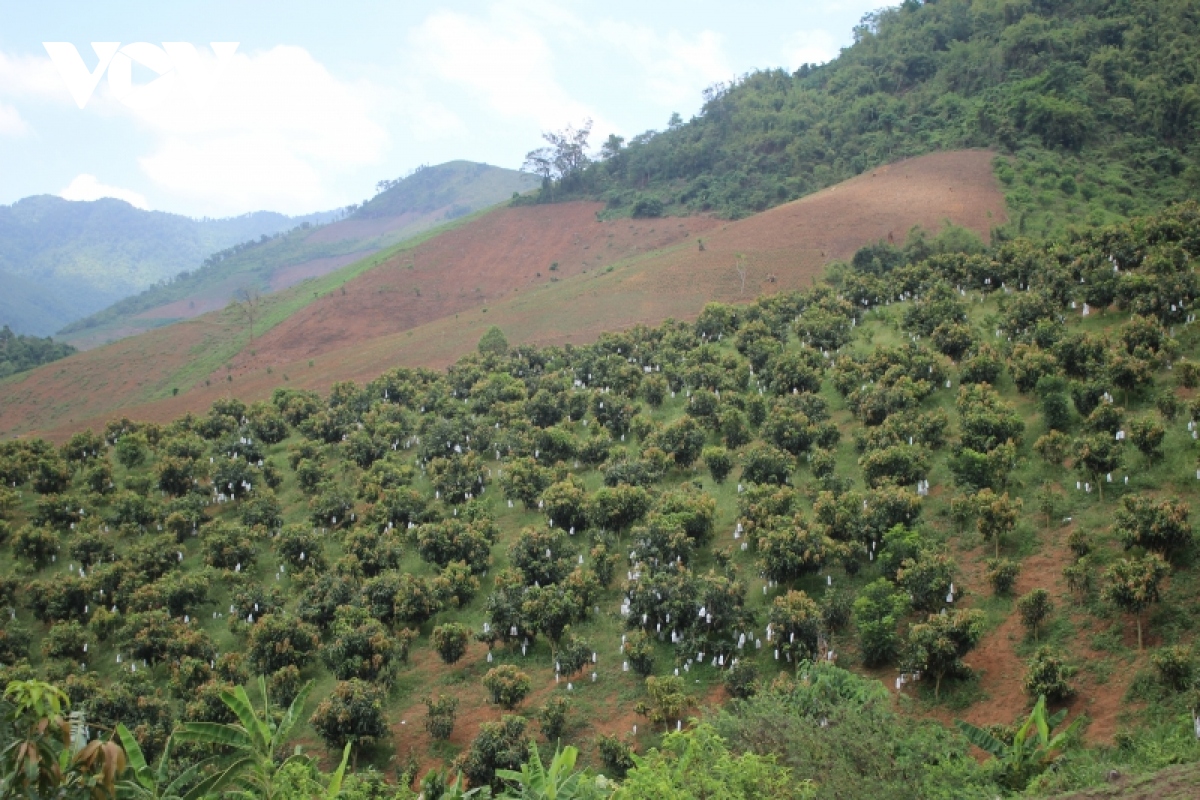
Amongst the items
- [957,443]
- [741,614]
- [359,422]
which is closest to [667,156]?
[359,422]

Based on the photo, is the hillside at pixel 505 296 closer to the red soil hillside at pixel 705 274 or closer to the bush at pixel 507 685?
the red soil hillside at pixel 705 274

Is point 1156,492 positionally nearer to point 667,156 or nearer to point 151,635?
point 151,635

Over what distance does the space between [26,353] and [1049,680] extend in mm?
96567

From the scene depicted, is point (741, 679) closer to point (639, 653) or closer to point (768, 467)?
point (639, 653)

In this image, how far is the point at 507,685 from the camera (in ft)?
82.2

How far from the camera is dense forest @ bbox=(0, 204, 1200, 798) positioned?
18281 millimetres

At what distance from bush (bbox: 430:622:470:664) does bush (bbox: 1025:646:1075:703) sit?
1554cm

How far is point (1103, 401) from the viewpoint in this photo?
30484 millimetres

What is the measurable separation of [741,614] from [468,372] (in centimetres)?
2919

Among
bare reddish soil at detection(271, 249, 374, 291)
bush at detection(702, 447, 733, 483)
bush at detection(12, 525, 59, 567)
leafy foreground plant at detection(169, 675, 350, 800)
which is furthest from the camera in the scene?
bare reddish soil at detection(271, 249, 374, 291)

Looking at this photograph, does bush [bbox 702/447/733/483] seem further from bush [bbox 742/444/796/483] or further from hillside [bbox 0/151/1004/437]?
hillside [bbox 0/151/1004/437]

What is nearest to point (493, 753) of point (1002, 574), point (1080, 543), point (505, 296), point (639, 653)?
point (639, 653)

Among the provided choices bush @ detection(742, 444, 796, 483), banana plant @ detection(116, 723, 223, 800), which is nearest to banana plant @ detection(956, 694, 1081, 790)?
banana plant @ detection(116, 723, 223, 800)

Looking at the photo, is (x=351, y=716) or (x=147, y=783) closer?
(x=147, y=783)
